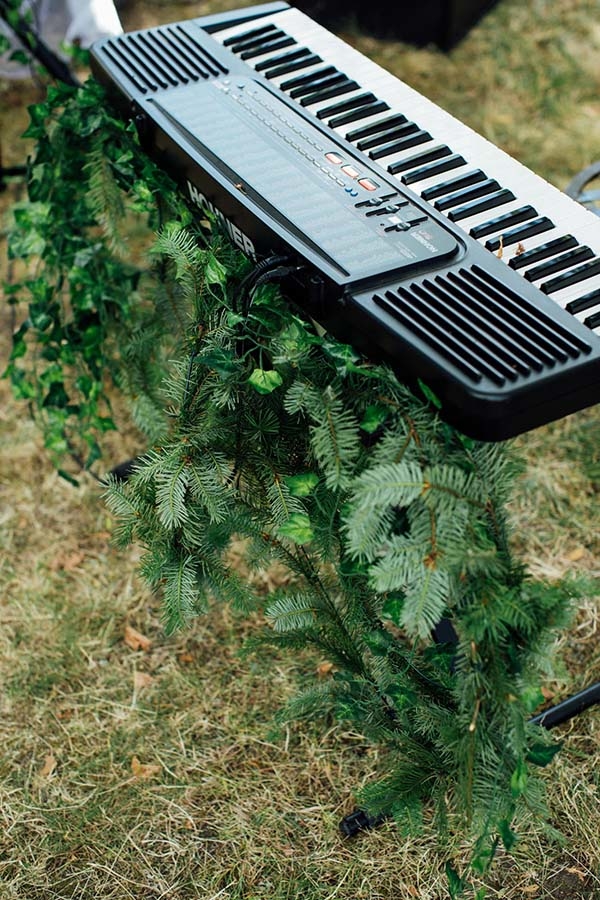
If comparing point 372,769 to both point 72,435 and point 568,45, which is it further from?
point 568,45

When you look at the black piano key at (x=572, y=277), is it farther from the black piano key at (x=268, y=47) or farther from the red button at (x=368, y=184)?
the black piano key at (x=268, y=47)

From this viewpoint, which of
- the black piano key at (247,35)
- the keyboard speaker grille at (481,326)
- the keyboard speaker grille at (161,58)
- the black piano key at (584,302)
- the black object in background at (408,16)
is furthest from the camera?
the black object in background at (408,16)

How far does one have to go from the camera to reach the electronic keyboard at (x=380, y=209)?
110cm

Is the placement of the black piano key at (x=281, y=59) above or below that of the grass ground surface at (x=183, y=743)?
above

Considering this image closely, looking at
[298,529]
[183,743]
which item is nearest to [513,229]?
[298,529]

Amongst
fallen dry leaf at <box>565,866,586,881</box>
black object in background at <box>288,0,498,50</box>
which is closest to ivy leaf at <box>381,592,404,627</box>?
fallen dry leaf at <box>565,866,586,881</box>

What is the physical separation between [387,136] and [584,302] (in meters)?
0.50

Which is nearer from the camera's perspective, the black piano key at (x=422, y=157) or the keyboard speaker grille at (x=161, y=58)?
the black piano key at (x=422, y=157)

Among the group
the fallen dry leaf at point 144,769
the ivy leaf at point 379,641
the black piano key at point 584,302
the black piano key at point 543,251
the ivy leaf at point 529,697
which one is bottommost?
the fallen dry leaf at point 144,769

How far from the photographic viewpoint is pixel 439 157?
1.45m

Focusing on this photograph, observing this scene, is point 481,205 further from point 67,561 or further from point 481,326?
point 67,561

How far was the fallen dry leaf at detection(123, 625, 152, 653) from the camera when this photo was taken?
2010 millimetres

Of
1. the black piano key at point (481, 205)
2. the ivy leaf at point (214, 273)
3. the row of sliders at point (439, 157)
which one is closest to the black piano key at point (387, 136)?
the row of sliders at point (439, 157)

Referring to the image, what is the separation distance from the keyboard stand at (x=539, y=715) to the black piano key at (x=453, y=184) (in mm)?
739
